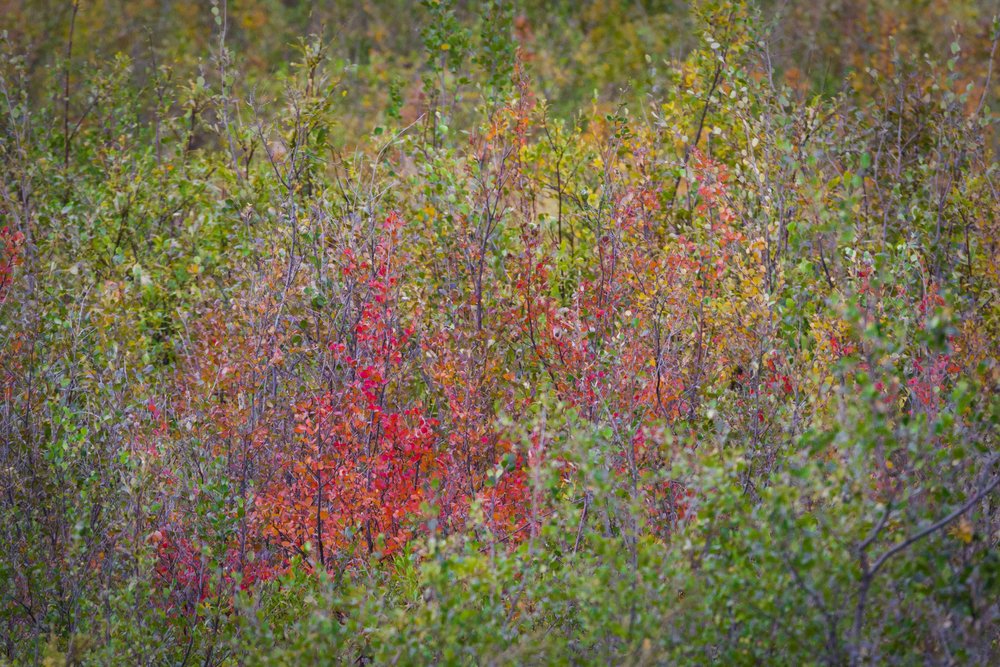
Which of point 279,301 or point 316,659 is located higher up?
point 279,301

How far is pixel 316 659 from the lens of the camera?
4.46 metres

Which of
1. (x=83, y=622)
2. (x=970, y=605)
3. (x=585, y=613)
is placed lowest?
(x=83, y=622)

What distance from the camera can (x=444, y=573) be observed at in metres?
4.09

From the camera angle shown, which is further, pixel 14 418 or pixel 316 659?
pixel 14 418

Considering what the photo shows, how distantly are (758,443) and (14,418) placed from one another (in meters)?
3.85

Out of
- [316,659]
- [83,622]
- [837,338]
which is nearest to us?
[316,659]

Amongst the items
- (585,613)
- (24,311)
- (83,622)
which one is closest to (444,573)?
(585,613)

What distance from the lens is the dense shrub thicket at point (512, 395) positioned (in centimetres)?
421

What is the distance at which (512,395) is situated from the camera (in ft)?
21.6

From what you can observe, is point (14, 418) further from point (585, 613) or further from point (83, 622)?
point (585, 613)

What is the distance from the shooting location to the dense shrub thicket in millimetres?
4207

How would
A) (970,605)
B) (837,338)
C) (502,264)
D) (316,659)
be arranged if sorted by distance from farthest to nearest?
(502,264) → (837,338) → (316,659) → (970,605)

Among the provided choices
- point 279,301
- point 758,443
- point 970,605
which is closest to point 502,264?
point 279,301

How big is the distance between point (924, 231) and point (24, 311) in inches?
216
